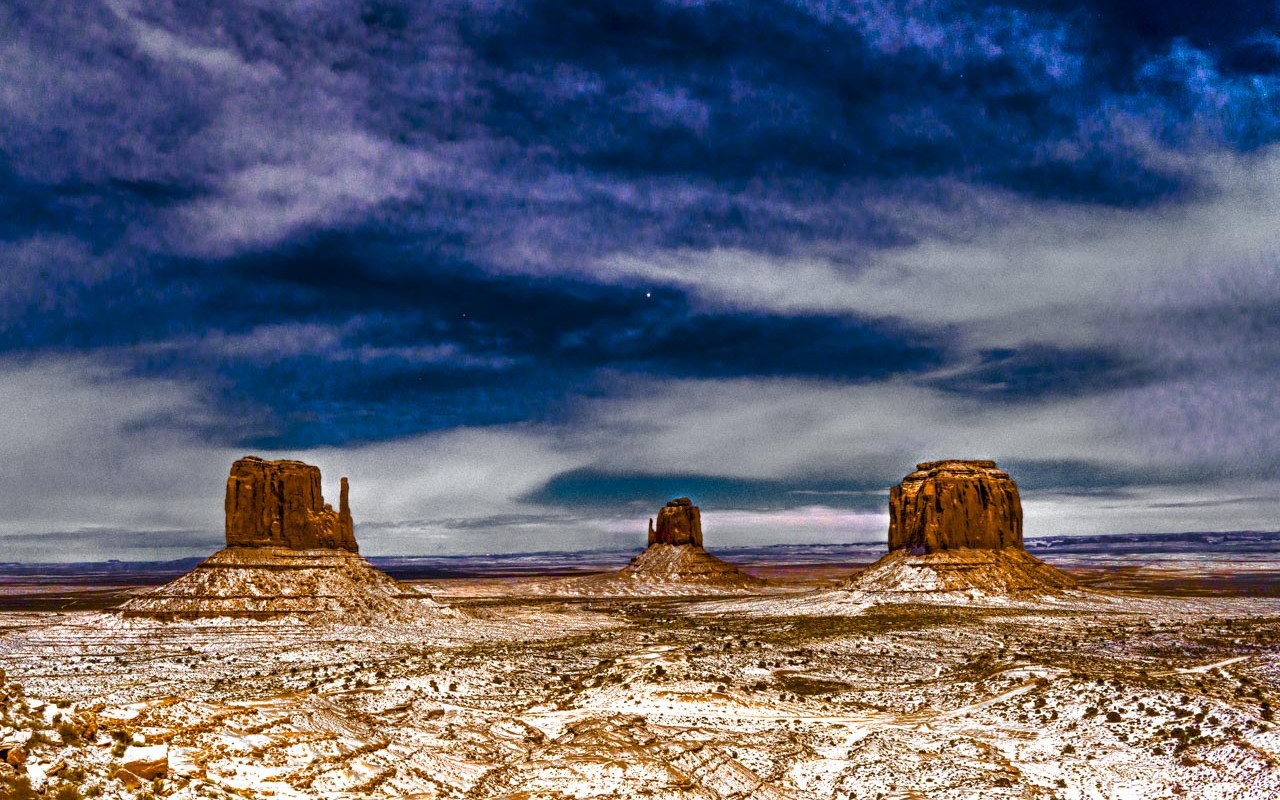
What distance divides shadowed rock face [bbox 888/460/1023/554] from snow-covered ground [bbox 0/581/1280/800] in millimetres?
32254

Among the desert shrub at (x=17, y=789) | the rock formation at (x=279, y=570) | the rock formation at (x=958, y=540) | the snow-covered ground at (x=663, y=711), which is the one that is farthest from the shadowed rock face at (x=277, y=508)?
the desert shrub at (x=17, y=789)

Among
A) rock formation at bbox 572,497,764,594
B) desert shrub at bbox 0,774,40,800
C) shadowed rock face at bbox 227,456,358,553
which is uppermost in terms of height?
shadowed rock face at bbox 227,456,358,553

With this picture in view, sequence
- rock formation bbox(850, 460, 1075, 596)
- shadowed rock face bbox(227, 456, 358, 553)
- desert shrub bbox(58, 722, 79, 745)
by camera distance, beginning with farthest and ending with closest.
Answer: rock formation bbox(850, 460, 1075, 596) < shadowed rock face bbox(227, 456, 358, 553) < desert shrub bbox(58, 722, 79, 745)

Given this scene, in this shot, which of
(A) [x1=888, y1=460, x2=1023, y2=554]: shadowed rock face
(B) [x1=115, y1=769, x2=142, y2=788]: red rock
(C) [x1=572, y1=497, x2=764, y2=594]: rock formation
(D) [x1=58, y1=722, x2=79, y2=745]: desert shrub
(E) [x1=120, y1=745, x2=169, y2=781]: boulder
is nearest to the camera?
(B) [x1=115, y1=769, x2=142, y2=788]: red rock

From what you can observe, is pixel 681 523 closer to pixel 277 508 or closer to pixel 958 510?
pixel 958 510

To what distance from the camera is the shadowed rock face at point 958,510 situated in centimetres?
9450

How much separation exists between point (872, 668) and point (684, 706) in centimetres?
1406

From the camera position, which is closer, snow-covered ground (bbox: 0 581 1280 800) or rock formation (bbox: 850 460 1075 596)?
snow-covered ground (bbox: 0 581 1280 800)

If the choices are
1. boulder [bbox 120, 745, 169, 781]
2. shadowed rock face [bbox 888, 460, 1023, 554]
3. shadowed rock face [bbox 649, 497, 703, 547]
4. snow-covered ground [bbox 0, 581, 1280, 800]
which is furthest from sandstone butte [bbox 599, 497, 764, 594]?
boulder [bbox 120, 745, 169, 781]

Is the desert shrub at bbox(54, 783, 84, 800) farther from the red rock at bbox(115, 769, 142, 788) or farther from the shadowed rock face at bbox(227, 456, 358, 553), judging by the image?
the shadowed rock face at bbox(227, 456, 358, 553)

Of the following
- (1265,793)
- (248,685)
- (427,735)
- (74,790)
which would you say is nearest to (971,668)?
(1265,793)

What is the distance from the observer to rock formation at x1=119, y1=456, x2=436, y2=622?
2657 inches

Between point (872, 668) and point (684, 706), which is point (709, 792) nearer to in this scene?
point (684, 706)

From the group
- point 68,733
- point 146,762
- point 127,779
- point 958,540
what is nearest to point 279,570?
point 68,733
